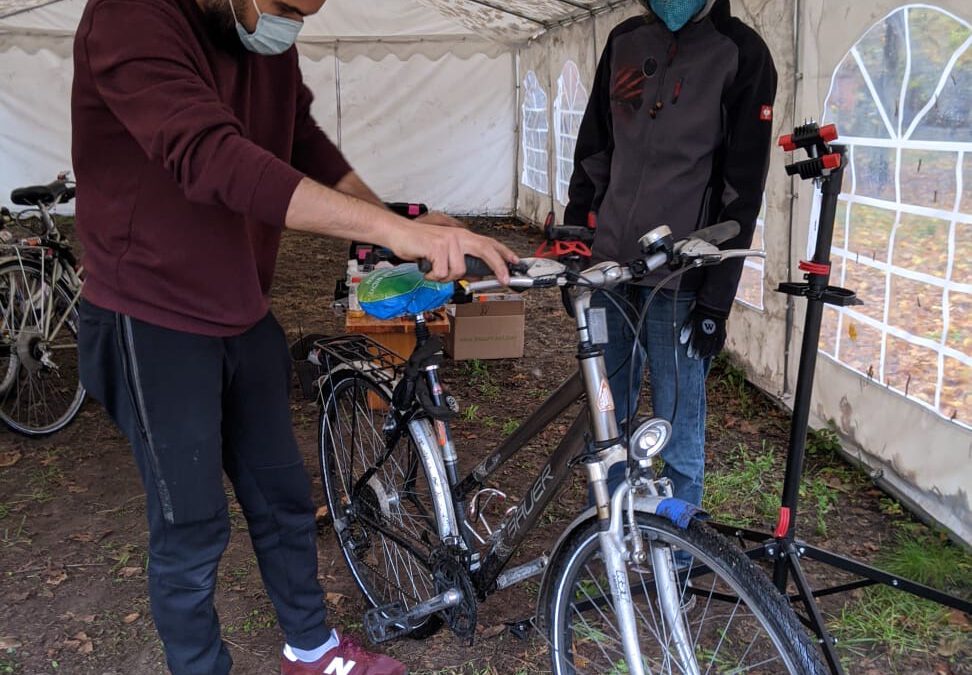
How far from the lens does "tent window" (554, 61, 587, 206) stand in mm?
8383

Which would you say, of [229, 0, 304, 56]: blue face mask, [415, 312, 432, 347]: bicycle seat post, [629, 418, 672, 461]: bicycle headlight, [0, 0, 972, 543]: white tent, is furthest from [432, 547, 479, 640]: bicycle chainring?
[0, 0, 972, 543]: white tent

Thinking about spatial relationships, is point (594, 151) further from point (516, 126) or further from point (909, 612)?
point (516, 126)

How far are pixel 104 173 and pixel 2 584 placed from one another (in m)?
2.02

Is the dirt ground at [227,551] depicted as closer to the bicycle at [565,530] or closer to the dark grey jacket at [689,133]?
the bicycle at [565,530]

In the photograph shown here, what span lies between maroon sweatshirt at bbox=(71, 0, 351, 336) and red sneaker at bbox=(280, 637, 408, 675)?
3.37 ft

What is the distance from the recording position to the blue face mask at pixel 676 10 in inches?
84.0

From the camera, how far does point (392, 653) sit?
7.99 ft

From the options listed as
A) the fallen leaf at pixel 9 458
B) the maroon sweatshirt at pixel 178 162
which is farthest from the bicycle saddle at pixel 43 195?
the maroon sweatshirt at pixel 178 162

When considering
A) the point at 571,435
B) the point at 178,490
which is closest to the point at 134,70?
the point at 178,490

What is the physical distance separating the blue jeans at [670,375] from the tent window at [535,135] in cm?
755

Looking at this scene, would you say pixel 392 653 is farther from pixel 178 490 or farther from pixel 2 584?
pixel 2 584

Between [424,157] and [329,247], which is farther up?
[424,157]

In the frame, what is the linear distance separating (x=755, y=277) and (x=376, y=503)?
2759 mm

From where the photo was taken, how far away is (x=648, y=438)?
1562 mm
